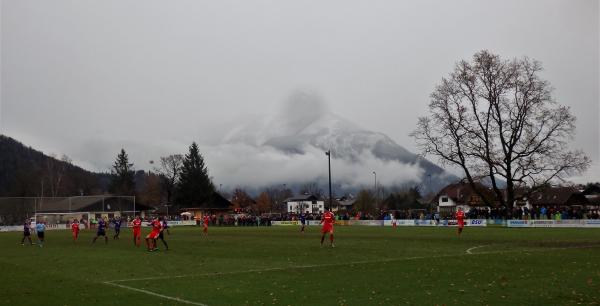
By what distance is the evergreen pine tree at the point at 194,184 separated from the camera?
12169 centimetres

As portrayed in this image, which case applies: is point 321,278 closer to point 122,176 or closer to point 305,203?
point 122,176

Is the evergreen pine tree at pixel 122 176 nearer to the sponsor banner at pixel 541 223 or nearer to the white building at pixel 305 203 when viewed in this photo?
the white building at pixel 305 203

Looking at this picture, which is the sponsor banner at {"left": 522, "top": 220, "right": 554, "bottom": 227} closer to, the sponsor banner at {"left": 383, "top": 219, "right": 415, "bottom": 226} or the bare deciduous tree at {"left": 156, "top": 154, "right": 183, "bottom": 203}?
the sponsor banner at {"left": 383, "top": 219, "right": 415, "bottom": 226}

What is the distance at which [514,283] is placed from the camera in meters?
14.7

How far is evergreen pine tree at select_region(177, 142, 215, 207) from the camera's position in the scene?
122 meters

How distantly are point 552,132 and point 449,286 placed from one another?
47061 millimetres

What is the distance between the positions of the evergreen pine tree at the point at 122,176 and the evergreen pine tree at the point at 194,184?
19464mm

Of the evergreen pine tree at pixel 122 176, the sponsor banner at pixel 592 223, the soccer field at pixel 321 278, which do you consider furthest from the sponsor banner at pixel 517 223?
the evergreen pine tree at pixel 122 176

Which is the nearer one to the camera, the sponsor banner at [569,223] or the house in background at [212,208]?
the sponsor banner at [569,223]

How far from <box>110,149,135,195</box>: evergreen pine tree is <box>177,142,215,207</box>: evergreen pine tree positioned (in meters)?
19.5

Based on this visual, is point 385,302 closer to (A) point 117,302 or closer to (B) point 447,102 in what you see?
(A) point 117,302

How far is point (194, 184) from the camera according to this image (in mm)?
121812

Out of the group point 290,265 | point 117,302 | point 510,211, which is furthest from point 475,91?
point 117,302

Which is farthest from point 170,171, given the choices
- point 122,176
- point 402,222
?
point 402,222
